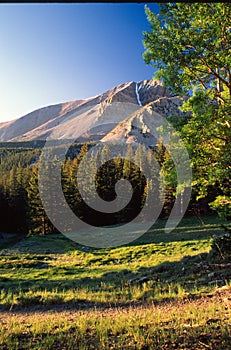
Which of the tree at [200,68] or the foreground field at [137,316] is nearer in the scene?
the foreground field at [137,316]

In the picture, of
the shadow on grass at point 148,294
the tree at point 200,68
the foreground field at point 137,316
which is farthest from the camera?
the tree at point 200,68

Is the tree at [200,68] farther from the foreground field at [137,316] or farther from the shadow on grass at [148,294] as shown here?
the foreground field at [137,316]

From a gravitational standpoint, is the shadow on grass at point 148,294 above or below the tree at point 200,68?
below

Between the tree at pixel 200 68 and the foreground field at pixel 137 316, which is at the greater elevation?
the tree at pixel 200 68

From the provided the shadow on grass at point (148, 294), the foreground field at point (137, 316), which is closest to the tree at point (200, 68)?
the shadow on grass at point (148, 294)

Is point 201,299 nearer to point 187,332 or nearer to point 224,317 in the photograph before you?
point 224,317

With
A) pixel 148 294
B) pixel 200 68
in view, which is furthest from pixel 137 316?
pixel 200 68

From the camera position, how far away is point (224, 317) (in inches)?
247

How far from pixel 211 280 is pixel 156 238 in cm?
3018

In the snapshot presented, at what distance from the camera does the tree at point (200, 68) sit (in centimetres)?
1088

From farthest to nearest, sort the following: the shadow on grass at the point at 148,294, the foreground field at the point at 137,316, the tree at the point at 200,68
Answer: the tree at the point at 200,68, the shadow on grass at the point at 148,294, the foreground field at the point at 137,316

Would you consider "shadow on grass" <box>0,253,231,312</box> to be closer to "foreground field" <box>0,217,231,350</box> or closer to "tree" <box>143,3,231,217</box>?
"foreground field" <box>0,217,231,350</box>

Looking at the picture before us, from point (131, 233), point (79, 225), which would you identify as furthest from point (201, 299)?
point (79, 225)

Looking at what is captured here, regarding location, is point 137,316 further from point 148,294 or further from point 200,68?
point 200,68
